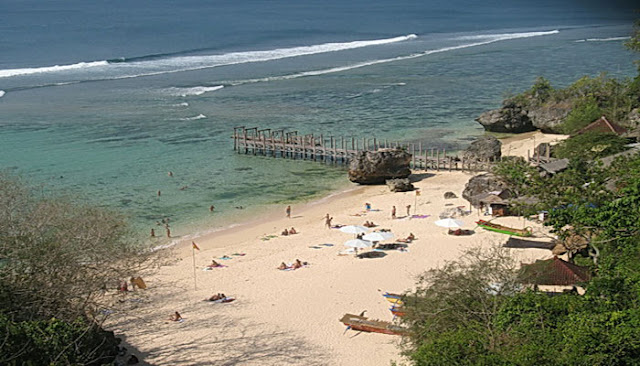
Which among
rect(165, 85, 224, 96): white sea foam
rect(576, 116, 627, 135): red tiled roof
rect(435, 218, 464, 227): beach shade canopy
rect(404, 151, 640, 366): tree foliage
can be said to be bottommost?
rect(435, 218, 464, 227): beach shade canopy

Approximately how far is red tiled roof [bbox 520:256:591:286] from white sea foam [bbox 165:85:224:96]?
44329mm

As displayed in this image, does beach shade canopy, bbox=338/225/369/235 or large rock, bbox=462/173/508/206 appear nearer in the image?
beach shade canopy, bbox=338/225/369/235

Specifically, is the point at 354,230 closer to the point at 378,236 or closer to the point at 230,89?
the point at 378,236

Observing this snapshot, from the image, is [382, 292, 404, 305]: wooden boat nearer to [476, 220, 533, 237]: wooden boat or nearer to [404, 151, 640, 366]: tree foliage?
[404, 151, 640, 366]: tree foliage

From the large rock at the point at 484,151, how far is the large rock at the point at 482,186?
5734 mm

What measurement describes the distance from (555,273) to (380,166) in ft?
52.2

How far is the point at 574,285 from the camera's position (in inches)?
713

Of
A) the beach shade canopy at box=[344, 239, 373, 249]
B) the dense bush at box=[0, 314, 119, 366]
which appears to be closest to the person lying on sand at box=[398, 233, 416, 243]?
the beach shade canopy at box=[344, 239, 373, 249]

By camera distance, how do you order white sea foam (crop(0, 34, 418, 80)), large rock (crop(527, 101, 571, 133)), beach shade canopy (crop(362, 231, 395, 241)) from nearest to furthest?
beach shade canopy (crop(362, 231, 395, 241))
large rock (crop(527, 101, 571, 133))
white sea foam (crop(0, 34, 418, 80))

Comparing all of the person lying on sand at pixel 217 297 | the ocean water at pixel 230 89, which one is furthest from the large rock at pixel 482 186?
the person lying on sand at pixel 217 297

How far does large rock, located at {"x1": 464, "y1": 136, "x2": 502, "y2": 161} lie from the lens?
1405 inches

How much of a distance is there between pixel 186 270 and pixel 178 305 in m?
3.39

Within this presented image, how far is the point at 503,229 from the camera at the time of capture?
24984 mm

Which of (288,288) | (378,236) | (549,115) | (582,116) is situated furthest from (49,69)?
(288,288)
